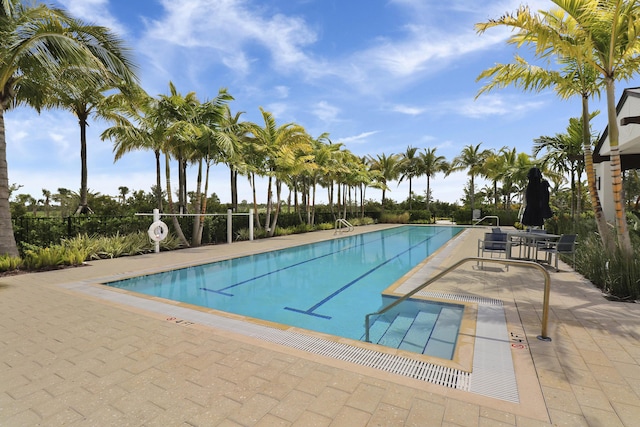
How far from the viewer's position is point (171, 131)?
37.7 ft

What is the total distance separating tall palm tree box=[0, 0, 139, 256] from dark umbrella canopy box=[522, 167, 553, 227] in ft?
38.5

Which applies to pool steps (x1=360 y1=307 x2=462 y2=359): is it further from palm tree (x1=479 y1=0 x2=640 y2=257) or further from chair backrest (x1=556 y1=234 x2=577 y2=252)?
chair backrest (x1=556 y1=234 x2=577 y2=252)

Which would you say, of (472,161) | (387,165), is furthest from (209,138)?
(472,161)

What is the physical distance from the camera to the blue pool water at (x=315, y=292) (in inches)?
185

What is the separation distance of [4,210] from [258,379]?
8.98 metres

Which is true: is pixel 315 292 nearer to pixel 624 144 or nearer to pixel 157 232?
pixel 157 232

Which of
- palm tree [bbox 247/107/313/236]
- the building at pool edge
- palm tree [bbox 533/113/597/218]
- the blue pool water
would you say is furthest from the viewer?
palm tree [bbox 247/107/313/236]

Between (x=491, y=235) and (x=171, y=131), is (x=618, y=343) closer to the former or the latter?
(x=491, y=235)

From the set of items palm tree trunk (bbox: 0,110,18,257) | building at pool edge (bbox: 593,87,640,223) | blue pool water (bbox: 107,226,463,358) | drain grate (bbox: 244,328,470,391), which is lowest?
blue pool water (bbox: 107,226,463,358)

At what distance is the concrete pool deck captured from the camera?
2223mm

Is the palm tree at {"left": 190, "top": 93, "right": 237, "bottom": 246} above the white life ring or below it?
above

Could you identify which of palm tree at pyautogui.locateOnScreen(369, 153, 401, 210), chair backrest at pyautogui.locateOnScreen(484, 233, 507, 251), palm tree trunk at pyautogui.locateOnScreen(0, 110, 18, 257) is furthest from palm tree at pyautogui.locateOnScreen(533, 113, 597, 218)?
palm tree at pyautogui.locateOnScreen(369, 153, 401, 210)

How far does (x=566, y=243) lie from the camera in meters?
7.18

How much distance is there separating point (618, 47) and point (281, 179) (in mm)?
14081
